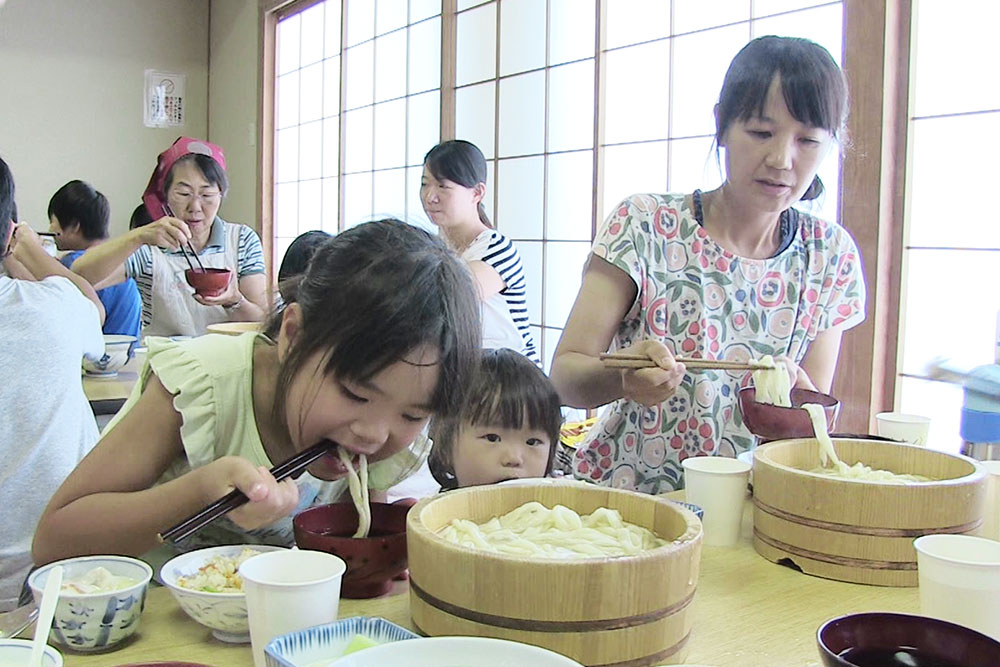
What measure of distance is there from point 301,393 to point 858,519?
0.80 metres

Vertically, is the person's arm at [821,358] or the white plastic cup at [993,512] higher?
the person's arm at [821,358]

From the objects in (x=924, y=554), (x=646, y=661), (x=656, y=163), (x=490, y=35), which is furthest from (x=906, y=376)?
(x=490, y=35)

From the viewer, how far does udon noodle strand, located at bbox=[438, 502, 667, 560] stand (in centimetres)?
100

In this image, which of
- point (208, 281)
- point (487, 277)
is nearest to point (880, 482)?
point (487, 277)

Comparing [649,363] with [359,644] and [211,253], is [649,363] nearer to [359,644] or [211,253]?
[359,644]

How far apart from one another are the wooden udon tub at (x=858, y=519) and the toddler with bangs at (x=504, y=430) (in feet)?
2.58

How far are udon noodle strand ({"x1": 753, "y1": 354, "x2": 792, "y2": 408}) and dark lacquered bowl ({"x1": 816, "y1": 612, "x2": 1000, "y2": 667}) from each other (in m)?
0.82

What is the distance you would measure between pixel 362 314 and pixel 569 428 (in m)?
2.38

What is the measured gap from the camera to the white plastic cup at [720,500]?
1.36m

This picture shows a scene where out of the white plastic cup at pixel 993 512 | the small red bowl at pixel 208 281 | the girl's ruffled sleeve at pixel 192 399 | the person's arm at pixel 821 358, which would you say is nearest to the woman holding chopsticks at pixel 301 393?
the girl's ruffled sleeve at pixel 192 399

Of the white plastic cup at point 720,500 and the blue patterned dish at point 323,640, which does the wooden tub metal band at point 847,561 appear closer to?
the white plastic cup at point 720,500

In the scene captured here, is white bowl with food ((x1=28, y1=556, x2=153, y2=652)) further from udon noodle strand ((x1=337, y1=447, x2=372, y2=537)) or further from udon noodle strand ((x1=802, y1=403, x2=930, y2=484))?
udon noodle strand ((x1=802, y1=403, x2=930, y2=484))

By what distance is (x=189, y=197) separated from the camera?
397cm

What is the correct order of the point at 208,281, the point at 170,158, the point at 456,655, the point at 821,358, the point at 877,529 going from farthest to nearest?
the point at 170,158 < the point at 208,281 < the point at 821,358 < the point at 877,529 < the point at 456,655
